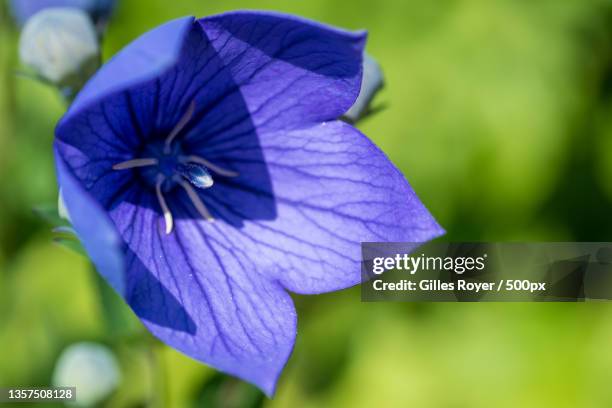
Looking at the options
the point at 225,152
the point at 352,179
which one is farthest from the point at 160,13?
the point at 352,179

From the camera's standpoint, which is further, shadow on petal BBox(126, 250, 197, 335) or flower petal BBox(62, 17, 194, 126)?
shadow on petal BBox(126, 250, 197, 335)

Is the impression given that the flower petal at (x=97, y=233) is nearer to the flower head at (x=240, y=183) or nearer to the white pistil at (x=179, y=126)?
the flower head at (x=240, y=183)

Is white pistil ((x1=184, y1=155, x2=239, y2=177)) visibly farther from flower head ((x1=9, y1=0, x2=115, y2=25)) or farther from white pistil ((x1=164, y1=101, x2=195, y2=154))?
flower head ((x1=9, y1=0, x2=115, y2=25))

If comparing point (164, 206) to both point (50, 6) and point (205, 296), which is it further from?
point (50, 6)

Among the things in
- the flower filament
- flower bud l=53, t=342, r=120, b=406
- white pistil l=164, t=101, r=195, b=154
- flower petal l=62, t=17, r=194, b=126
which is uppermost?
flower petal l=62, t=17, r=194, b=126

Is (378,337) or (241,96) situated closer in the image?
(241,96)

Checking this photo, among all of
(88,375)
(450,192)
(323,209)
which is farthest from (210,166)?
(450,192)

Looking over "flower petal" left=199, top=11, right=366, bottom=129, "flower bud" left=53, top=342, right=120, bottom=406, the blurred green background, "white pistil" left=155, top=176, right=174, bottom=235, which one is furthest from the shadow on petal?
the blurred green background

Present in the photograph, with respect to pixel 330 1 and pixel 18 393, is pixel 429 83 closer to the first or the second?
pixel 330 1
